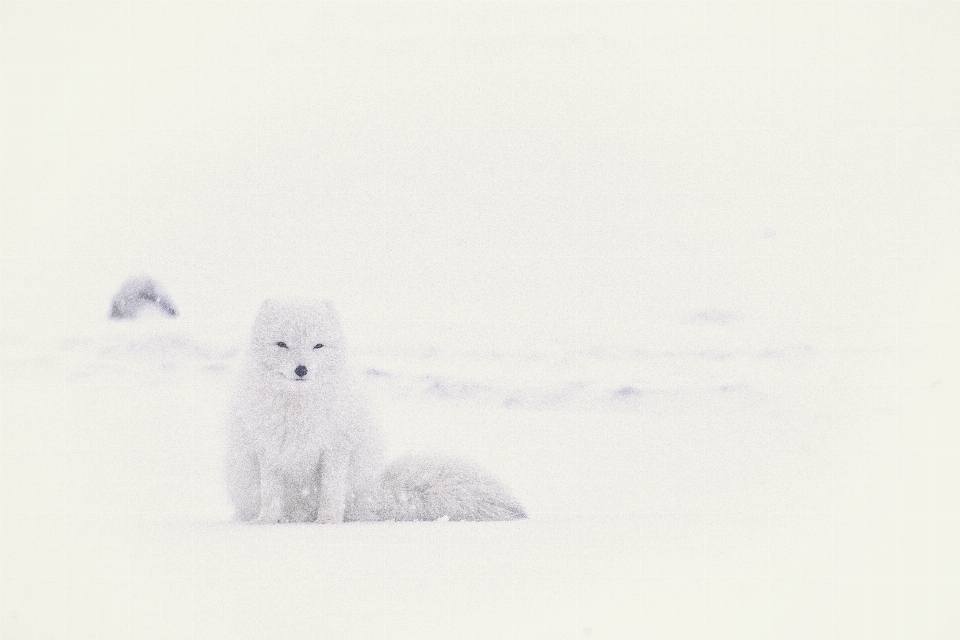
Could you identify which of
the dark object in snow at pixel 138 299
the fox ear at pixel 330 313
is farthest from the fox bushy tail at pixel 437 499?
the dark object in snow at pixel 138 299

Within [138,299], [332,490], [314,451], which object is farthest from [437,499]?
[138,299]

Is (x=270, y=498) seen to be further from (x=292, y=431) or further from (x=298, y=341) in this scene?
(x=298, y=341)

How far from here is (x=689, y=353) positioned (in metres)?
10.7

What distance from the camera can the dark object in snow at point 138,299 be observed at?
11.8m

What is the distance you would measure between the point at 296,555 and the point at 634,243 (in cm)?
958

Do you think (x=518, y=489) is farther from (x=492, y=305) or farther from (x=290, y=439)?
(x=492, y=305)

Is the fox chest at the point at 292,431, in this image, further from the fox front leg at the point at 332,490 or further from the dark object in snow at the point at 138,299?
the dark object in snow at the point at 138,299

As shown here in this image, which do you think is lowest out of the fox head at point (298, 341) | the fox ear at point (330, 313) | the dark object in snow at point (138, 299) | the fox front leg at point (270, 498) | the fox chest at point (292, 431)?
the fox front leg at point (270, 498)

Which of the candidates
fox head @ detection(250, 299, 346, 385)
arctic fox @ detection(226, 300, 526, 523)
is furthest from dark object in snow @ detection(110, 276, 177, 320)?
fox head @ detection(250, 299, 346, 385)

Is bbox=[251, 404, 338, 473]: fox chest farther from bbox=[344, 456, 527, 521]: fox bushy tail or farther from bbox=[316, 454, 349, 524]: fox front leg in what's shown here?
bbox=[344, 456, 527, 521]: fox bushy tail

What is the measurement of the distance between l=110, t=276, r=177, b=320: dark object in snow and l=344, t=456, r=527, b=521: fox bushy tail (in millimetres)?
7116

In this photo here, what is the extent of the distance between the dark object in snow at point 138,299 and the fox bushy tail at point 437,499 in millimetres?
7116

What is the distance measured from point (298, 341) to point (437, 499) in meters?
0.93

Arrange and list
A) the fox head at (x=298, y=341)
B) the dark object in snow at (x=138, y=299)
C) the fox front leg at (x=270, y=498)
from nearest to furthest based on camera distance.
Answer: the fox head at (x=298, y=341)
the fox front leg at (x=270, y=498)
the dark object in snow at (x=138, y=299)
